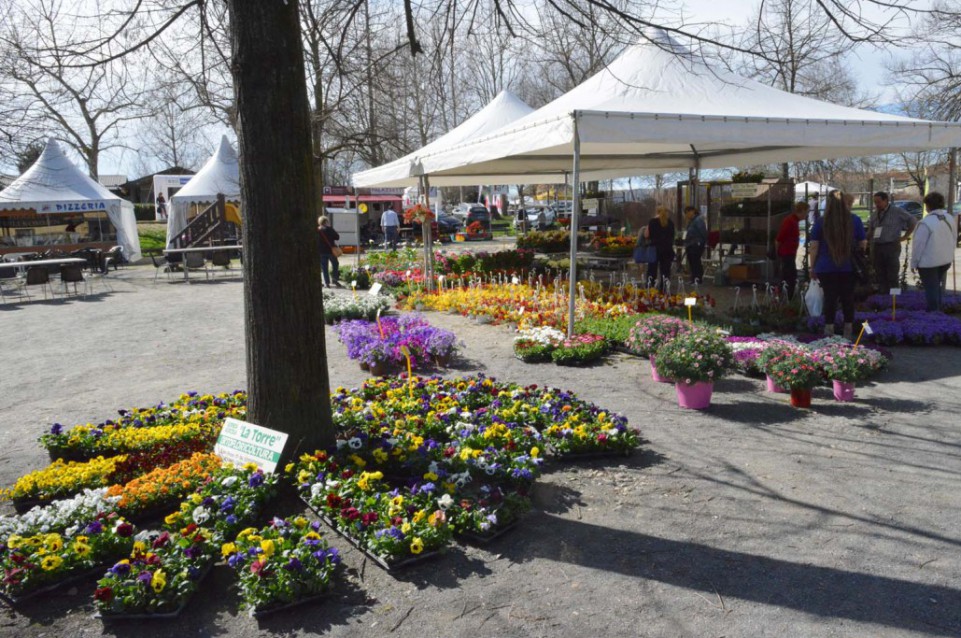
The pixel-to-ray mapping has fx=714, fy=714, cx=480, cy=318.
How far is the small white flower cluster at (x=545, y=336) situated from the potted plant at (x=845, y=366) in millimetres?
2818

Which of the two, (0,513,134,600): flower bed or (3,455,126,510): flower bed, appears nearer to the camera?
(0,513,134,600): flower bed

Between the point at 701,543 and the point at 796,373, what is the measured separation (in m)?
2.68

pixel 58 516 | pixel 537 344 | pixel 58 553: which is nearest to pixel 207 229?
pixel 537 344

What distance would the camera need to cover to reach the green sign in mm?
4082

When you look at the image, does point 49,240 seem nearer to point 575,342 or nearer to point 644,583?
point 575,342

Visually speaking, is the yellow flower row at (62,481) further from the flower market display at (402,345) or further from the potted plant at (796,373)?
the potted plant at (796,373)

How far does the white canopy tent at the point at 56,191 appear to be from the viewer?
73.8 ft

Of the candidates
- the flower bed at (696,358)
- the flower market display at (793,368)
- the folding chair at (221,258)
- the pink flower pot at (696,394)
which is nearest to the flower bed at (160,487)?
the flower bed at (696,358)

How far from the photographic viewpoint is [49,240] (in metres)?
26.1

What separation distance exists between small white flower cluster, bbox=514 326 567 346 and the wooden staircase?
60.2 ft

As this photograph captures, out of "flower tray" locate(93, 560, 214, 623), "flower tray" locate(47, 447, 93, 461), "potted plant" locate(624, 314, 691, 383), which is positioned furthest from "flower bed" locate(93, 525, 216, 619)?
"potted plant" locate(624, 314, 691, 383)

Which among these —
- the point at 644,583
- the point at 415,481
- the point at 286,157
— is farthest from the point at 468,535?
the point at 286,157

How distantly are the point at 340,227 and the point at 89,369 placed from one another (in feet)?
74.2

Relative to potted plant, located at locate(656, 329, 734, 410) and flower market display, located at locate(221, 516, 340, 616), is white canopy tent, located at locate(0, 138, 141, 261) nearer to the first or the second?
potted plant, located at locate(656, 329, 734, 410)
